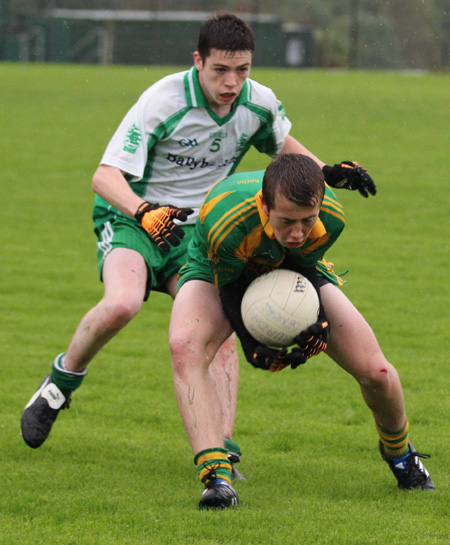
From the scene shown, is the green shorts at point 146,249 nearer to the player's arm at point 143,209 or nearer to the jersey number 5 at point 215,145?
the player's arm at point 143,209

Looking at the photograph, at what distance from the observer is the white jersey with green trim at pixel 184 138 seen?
18.3 ft

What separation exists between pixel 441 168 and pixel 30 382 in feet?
39.6

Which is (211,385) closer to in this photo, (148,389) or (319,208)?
(319,208)

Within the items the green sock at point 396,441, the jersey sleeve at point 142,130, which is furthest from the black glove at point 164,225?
the green sock at point 396,441

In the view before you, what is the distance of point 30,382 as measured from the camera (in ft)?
22.6

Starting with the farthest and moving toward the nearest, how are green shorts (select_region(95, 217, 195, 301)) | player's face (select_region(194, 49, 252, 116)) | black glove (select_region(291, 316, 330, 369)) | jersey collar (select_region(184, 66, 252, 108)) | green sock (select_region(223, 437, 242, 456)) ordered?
1. jersey collar (select_region(184, 66, 252, 108))
2. green shorts (select_region(95, 217, 195, 301))
3. player's face (select_region(194, 49, 252, 116))
4. green sock (select_region(223, 437, 242, 456))
5. black glove (select_region(291, 316, 330, 369))

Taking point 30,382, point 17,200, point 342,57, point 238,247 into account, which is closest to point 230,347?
point 238,247

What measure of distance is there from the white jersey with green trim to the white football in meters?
1.41

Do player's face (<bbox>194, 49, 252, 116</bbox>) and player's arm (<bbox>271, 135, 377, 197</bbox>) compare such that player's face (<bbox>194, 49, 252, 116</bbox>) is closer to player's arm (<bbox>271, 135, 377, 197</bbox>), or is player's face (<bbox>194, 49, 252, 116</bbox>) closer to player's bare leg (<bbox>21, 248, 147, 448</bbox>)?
player's arm (<bbox>271, 135, 377, 197</bbox>)

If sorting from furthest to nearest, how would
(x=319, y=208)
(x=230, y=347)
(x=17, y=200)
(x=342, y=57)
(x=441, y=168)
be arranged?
(x=342, y=57), (x=441, y=168), (x=17, y=200), (x=230, y=347), (x=319, y=208)

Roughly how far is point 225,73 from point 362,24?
38.4 metres

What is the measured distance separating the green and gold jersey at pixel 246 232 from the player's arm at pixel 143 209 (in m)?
0.24

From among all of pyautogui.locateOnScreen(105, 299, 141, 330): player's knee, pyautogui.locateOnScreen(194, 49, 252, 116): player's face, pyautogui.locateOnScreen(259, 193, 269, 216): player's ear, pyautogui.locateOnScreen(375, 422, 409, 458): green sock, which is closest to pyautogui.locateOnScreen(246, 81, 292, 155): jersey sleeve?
pyautogui.locateOnScreen(194, 49, 252, 116): player's face

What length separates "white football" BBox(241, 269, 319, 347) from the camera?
14.4 feet
